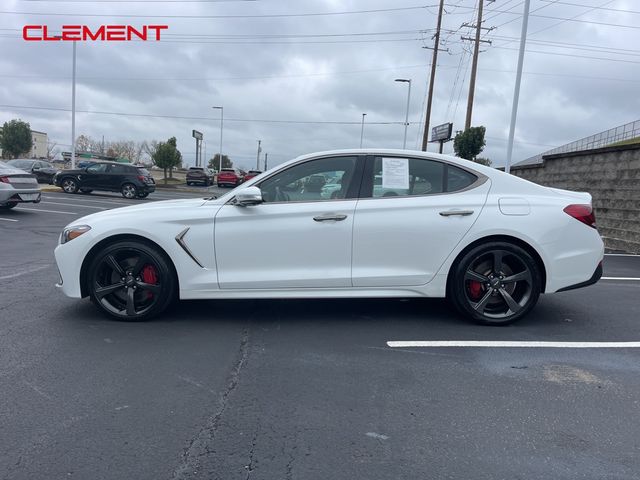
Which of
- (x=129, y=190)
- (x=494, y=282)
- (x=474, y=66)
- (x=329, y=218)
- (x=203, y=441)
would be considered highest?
(x=474, y=66)

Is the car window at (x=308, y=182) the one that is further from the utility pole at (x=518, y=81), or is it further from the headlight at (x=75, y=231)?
the utility pole at (x=518, y=81)

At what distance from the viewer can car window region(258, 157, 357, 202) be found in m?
4.84

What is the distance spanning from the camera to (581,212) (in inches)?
191

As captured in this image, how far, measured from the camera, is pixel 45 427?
113 inches

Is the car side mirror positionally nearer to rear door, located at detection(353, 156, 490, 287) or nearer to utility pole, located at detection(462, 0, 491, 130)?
rear door, located at detection(353, 156, 490, 287)

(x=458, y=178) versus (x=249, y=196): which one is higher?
(x=458, y=178)

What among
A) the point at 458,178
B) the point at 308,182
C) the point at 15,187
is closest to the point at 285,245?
the point at 308,182

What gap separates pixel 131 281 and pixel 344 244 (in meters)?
1.99

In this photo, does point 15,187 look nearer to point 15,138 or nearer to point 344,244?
point 344,244

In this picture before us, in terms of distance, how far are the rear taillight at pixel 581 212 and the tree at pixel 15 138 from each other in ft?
195

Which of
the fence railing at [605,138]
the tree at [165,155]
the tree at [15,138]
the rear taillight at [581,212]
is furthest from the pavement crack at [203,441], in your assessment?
the tree at [15,138]

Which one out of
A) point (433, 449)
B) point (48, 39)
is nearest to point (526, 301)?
point (433, 449)

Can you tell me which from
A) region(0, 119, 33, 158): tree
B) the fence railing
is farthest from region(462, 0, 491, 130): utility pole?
region(0, 119, 33, 158): tree

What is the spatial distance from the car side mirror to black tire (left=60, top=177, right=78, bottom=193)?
21823mm
